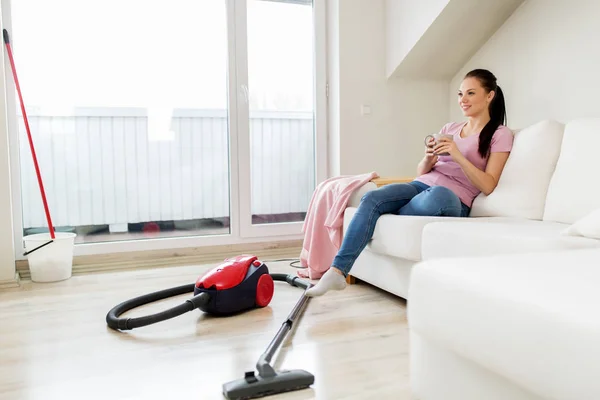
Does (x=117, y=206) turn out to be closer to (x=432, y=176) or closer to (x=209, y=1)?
(x=209, y=1)

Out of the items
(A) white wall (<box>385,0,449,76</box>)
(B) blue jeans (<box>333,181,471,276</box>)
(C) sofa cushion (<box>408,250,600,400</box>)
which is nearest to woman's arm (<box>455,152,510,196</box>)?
(B) blue jeans (<box>333,181,471,276</box>)

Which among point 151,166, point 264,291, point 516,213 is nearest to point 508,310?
point 264,291

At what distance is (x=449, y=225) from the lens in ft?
6.08

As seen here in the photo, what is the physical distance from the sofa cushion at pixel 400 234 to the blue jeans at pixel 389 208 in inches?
2.0

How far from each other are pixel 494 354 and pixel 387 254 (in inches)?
53.1

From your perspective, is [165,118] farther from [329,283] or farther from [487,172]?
[487,172]

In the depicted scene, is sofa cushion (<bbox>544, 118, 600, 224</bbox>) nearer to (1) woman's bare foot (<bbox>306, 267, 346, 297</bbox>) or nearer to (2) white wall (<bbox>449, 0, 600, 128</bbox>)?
(2) white wall (<bbox>449, 0, 600, 128</bbox>)

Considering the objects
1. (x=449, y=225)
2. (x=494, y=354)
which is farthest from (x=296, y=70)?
(x=494, y=354)

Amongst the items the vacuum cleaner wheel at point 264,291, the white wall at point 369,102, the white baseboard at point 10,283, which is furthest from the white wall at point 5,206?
the white wall at point 369,102

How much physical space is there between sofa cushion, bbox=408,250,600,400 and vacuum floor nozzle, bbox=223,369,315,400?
0.41 metres

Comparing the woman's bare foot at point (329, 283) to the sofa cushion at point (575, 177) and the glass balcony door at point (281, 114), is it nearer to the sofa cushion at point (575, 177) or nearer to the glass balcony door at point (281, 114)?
the sofa cushion at point (575, 177)

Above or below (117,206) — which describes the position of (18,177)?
above

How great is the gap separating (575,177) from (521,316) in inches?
55.8

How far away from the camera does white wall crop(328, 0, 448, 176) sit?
3539mm
